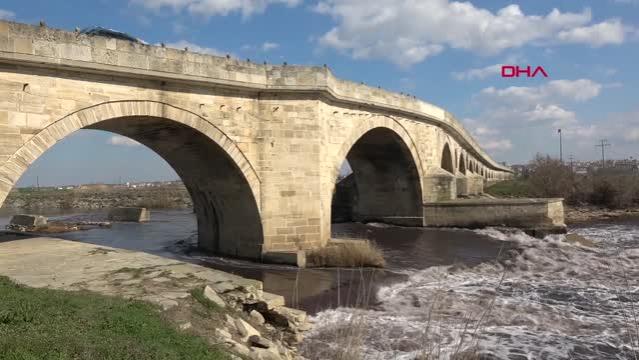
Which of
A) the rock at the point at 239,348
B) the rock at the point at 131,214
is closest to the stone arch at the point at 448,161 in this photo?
the rock at the point at 131,214

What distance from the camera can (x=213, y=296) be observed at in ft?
20.9

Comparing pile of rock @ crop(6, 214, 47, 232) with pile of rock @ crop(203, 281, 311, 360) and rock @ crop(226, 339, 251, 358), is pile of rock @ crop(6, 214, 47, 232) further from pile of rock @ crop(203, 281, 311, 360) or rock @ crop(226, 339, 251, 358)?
rock @ crop(226, 339, 251, 358)

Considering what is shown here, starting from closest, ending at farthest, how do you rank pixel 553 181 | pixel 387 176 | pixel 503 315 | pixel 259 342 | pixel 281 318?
pixel 259 342 → pixel 281 318 → pixel 503 315 → pixel 387 176 → pixel 553 181

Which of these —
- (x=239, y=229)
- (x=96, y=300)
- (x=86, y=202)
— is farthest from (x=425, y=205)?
(x=86, y=202)

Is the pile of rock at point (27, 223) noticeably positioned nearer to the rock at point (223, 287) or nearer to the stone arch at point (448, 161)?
the rock at point (223, 287)

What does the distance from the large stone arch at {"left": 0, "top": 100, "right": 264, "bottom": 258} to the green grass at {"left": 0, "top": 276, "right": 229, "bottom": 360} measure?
4.05 metres

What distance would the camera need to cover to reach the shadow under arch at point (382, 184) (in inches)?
821

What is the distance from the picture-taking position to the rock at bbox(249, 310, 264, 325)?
21.6 feet


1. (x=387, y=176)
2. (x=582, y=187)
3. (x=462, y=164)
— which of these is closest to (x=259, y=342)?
(x=387, y=176)

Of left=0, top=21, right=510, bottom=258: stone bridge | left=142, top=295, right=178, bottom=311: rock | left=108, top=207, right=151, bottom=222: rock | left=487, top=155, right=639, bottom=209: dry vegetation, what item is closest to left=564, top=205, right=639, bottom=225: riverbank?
left=487, top=155, right=639, bottom=209: dry vegetation

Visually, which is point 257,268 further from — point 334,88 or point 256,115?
point 334,88

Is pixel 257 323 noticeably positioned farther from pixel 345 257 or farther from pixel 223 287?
pixel 345 257

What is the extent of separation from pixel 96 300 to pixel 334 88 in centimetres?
1001

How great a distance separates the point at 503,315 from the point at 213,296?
475cm
